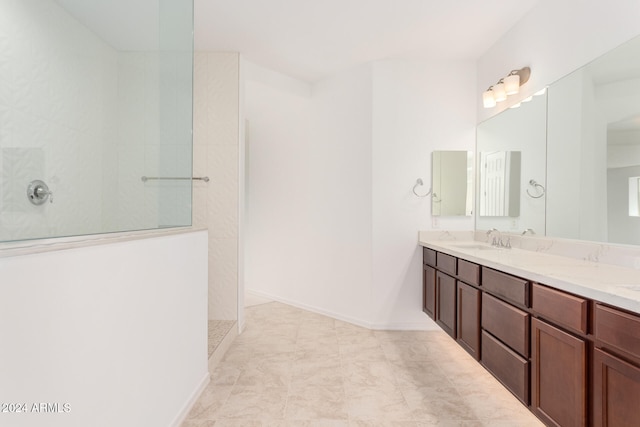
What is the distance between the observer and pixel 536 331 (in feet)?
5.17

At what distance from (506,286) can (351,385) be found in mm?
1113

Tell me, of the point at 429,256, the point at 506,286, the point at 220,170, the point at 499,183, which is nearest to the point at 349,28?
the point at 220,170


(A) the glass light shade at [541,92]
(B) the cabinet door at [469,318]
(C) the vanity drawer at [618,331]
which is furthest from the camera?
(A) the glass light shade at [541,92]

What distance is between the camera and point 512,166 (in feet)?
9.23

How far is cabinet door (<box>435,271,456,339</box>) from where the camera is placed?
260 centimetres

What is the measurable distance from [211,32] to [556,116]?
8.34 feet

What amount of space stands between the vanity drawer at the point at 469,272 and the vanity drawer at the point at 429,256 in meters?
0.59

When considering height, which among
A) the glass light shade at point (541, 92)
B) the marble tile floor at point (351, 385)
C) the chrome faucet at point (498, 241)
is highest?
the glass light shade at point (541, 92)

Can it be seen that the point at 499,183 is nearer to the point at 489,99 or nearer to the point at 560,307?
the point at 489,99

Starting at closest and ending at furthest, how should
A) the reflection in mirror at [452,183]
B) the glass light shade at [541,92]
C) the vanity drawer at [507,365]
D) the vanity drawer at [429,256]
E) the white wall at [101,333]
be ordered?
the white wall at [101,333]
the vanity drawer at [507,365]
the glass light shade at [541,92]
the vanity drawer at [429,256]
the reflection in mirror at [452,183]

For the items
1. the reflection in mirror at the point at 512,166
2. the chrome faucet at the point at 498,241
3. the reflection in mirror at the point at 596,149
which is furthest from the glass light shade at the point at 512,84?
the chrome faucet at the point at 498,241

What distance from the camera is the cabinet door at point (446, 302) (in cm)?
260

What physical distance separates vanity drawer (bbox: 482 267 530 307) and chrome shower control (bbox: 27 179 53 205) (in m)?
1.90

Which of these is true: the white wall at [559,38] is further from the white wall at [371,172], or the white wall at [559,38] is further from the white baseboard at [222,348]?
the white baseboard at [222,348]
